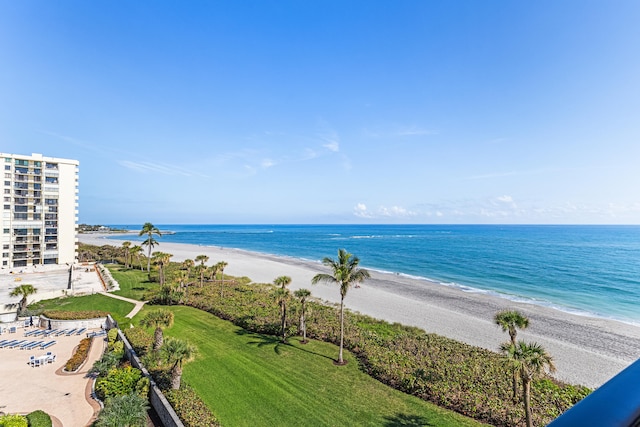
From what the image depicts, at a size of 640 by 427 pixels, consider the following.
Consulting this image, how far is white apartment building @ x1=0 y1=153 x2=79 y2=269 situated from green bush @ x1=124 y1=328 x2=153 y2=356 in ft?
155

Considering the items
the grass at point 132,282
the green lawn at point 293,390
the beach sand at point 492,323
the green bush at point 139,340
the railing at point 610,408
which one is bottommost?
the beach sand at point 492,323

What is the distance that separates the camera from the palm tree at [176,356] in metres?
16.8

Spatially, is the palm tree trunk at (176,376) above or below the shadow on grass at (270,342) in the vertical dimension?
above

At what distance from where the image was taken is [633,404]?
→ 157 centimetres

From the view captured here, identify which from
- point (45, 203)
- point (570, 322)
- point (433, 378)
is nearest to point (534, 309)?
point (570, 322)

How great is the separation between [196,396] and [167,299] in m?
20.1

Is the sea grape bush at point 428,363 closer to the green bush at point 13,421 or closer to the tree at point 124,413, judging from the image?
the tree at point 124,413

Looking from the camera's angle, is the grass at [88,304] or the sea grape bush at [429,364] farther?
the grass at [88,304]

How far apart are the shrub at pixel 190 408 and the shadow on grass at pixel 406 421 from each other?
26.8 ft

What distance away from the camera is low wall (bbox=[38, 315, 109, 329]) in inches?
1115

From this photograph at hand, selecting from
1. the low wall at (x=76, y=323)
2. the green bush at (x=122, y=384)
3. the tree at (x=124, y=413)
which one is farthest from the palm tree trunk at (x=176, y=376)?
the low wall at (x=76, y=323)

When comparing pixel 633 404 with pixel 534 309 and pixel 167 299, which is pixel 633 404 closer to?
pixel 167 299

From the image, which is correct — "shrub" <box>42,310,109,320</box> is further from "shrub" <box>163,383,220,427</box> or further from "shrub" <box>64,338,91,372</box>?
"shrub" <box>163,383,220,427</box>

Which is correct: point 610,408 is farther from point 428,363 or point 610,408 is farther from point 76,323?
point 76,323
